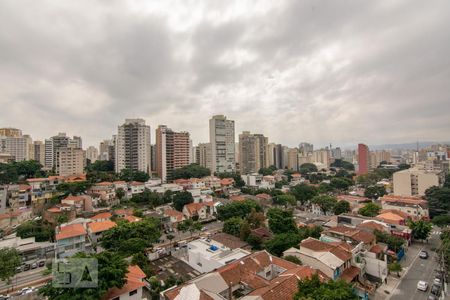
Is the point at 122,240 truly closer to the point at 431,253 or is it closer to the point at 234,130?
the point at 431,253

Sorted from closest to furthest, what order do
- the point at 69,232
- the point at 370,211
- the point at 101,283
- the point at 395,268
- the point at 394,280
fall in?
1. the point at 101,283
2. the point at 394,280
3. the point at 395,268
4. the point at 69,232
5. the point at 370,211

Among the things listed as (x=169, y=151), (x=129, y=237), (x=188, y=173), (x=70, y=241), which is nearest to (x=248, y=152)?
(x=188, y=173)

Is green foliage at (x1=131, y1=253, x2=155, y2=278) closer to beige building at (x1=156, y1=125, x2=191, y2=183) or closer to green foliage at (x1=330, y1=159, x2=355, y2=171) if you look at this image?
beige building at (x1=156, y1=125, x2=191, y2=183)

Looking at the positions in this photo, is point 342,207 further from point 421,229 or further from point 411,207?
point 411,207

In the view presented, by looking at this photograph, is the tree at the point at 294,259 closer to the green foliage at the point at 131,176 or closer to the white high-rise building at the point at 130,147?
the green foliage at the point at 131,176

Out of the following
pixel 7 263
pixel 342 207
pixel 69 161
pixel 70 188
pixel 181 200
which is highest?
pixel 69 161

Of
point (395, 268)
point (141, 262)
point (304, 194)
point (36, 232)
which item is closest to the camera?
point (141, 262)

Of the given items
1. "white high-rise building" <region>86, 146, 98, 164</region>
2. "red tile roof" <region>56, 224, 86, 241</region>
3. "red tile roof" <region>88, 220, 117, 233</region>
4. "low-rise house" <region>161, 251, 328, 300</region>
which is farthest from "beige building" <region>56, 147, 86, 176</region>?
"low-rise house" <region>161, 251, 328, 300</region>

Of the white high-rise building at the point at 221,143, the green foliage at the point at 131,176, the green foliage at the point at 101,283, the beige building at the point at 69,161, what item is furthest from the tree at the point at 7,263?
the white high-rise building at the point at 221,143
